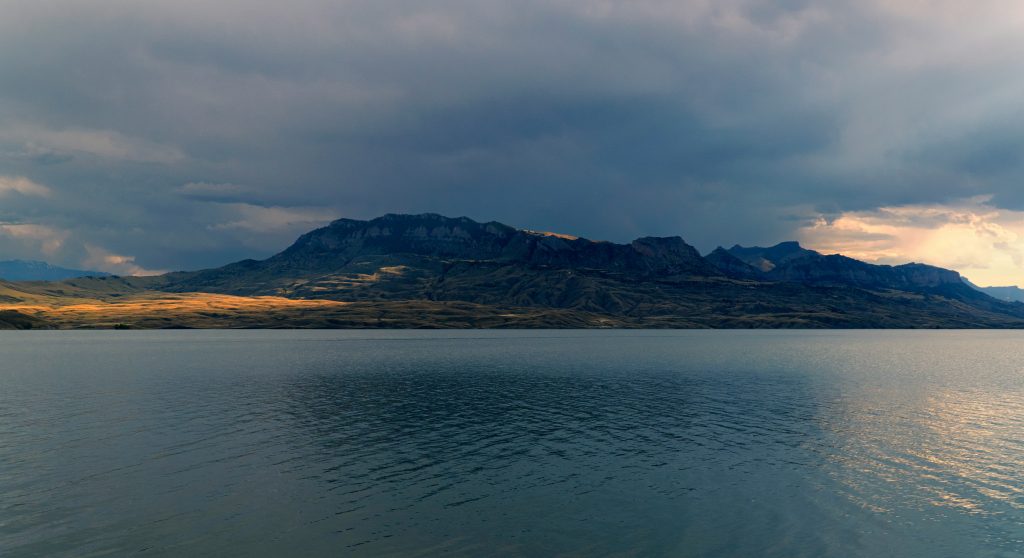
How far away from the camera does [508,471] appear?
180 ft

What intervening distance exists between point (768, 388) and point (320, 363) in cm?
11693

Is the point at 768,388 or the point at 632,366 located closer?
the point at 768,388

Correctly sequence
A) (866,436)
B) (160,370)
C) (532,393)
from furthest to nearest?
(160,370), (532,393), (866,436)

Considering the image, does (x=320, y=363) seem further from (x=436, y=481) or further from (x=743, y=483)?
(x=743, y=483)

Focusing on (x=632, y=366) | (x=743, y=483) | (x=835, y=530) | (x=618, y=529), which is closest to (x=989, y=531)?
(x=835, y=530)

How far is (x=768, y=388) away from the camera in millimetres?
117875

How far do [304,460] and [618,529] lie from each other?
32.0 meters

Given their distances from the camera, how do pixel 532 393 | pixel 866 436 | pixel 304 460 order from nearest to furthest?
1. pixel 304 460
2. pixel 866 436
3. pixel 532 393

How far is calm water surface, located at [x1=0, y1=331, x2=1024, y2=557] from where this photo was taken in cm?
3806

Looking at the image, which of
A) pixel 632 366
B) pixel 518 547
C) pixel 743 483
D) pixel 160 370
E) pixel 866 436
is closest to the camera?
pixel 518 547

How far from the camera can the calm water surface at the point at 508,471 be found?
38062 mm

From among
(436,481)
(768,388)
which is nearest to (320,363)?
(768,388)

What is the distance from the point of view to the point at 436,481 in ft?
167

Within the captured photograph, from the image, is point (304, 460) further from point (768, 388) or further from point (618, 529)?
point (768, 388)
